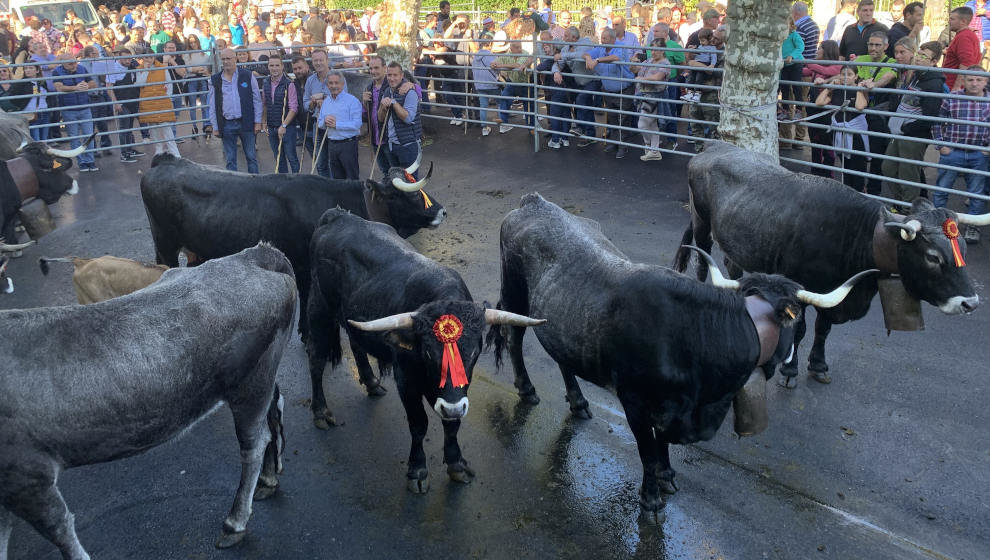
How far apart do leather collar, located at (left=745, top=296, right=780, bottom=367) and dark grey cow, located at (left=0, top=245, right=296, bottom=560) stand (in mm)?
2952

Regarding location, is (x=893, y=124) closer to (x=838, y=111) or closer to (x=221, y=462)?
(x=838, y=111)

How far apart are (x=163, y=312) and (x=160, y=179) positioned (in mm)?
3809

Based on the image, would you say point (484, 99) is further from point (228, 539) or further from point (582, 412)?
point (228, 539)

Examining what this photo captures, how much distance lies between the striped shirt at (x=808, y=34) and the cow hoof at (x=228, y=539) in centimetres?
1062

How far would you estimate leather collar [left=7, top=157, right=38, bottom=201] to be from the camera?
821 centimetres

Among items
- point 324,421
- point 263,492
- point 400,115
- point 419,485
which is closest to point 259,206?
point 324,421

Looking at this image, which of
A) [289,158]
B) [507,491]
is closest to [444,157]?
[289,158]

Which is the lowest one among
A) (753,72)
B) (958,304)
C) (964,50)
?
(958,304)

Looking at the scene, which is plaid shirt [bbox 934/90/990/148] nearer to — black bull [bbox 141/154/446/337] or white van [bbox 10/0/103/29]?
black bull [bbox 141/154/446/337]

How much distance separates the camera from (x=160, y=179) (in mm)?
7645

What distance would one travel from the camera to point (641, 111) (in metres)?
12.7

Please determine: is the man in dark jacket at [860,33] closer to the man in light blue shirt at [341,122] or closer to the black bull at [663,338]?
the man in light blue shirt at [341,122]

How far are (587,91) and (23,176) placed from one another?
8075 mm

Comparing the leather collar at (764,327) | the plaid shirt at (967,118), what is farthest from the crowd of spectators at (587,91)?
the leather collar at (764,327)
